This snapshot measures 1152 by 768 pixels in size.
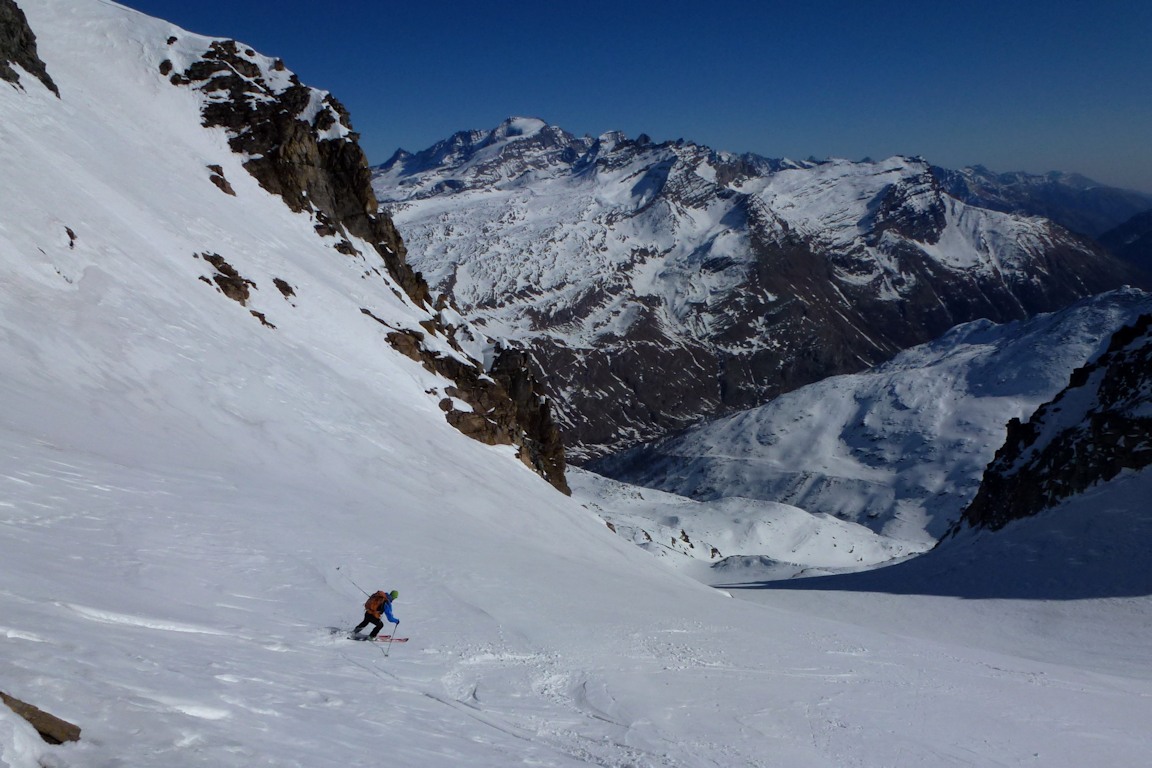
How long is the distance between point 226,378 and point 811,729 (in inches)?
869

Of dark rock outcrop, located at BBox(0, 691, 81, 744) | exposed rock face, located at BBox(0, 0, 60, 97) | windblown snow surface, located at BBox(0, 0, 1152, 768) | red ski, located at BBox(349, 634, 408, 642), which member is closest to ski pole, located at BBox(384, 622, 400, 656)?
red ski, located at BBox(349, 634, 408, 642)

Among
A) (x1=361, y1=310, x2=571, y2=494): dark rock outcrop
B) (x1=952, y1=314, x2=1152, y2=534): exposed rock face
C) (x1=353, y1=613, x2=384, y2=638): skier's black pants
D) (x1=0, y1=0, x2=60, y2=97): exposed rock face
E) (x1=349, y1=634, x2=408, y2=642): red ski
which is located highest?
(x1=0, y1=0, x2=60, y2=97): exposed rock face

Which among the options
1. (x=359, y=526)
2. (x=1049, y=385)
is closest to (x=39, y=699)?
(x=359, y=526)

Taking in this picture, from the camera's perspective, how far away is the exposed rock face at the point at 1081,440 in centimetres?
4391

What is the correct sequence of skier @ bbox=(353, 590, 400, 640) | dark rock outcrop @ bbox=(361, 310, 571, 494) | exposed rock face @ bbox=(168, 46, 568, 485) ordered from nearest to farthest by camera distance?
skier @ bbox=(353, 590, 400, 640) → dark rock outcrop @ bbox=(361, 310, 571, 494) → exposed rock face @ bbox=(168, 46, 568, 485)

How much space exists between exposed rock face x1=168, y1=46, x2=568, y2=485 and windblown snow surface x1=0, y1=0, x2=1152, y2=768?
18.7ft

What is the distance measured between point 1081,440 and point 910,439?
5414 inches

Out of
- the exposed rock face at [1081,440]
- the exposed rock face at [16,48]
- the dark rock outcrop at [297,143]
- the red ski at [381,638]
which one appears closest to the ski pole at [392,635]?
the red ski at [381,638]

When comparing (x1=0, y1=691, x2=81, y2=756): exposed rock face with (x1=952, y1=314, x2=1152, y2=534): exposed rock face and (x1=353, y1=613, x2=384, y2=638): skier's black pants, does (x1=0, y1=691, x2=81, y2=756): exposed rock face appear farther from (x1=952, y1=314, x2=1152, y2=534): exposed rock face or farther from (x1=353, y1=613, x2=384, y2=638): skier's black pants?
(x1=952, y1=314, x2=1152, y2=534): exposed rock face

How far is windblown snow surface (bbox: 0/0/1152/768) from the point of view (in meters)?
8.92

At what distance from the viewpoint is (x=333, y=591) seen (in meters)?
14.7

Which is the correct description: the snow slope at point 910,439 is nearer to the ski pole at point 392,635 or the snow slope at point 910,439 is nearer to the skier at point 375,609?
the ski pole at point 392,635

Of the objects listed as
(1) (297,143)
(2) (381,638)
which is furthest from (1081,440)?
(1) (297,143)

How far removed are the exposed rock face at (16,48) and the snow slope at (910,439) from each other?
142677mm
